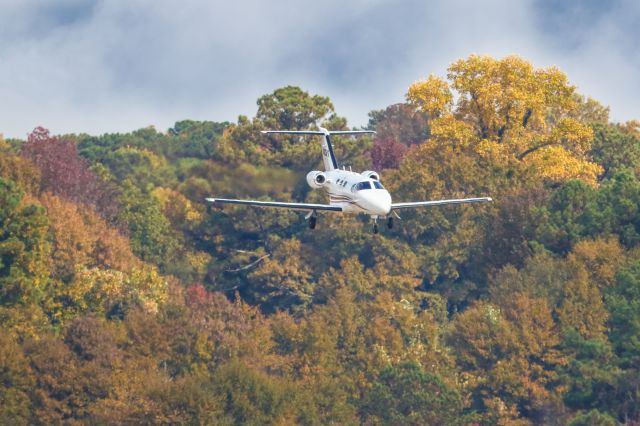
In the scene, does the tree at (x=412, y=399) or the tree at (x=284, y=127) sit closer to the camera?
the tree at (x=412, y=399)

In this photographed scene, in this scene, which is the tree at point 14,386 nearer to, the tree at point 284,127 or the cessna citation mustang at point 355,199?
the tree at point 284,127

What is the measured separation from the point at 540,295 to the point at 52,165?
55.9 m

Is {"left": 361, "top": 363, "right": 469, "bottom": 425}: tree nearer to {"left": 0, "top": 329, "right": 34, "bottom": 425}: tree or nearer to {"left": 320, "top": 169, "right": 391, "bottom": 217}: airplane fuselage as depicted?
{"left": 0, "top": 329, "right": 34, "bottom": 425}: tree

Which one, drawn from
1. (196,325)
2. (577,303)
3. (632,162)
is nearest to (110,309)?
(196,325)

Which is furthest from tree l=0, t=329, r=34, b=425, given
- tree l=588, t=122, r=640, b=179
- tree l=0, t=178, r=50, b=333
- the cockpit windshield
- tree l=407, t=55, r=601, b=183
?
tree l=588, t=122, r=640, b=179

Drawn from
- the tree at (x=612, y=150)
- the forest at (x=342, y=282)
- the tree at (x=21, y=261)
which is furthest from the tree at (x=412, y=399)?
the tree at (x=612, y=150)

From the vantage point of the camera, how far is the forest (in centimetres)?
11825

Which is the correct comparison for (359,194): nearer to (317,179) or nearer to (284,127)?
(317,179)

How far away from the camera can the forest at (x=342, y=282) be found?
118 m

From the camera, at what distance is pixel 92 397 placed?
119 meters

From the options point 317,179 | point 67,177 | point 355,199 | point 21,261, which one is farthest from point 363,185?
point 67,177

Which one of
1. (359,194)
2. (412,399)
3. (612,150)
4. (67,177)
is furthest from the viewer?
(612,150)

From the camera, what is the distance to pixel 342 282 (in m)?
145

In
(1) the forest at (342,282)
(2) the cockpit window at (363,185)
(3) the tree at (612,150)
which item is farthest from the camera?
(3) the tree at (612,150)
